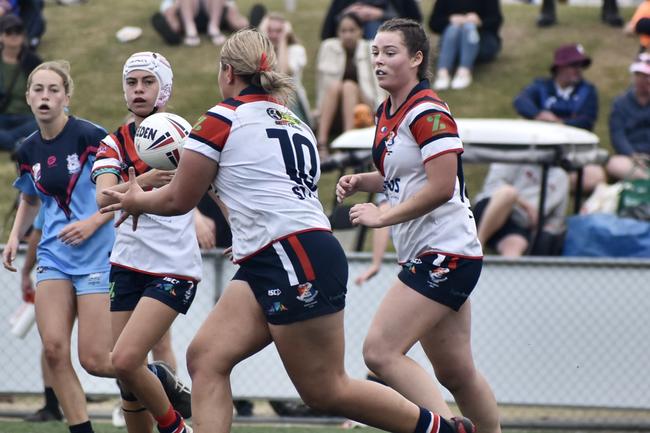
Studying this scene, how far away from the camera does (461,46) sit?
13.5 m

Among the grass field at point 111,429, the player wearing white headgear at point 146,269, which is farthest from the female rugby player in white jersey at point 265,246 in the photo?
the grass field at point 111,429

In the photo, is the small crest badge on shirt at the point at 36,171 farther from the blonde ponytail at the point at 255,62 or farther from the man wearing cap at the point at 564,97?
the man wearing cap at the point at 564,97

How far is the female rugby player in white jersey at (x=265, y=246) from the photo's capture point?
4.77 metres

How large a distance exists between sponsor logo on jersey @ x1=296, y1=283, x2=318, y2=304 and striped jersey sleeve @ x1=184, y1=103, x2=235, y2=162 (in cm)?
62

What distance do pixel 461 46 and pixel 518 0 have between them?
20.0 ft

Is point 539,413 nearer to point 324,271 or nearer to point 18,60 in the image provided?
point 324,271

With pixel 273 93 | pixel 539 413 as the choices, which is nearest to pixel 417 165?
pixel 273 93

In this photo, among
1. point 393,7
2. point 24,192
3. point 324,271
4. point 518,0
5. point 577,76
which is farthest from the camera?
point 518,0

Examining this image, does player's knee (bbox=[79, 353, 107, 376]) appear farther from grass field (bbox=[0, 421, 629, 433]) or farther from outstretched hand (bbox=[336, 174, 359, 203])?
outstretched hand (bbox=[336, 174, 359, 203])

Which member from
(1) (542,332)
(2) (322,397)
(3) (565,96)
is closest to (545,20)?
(3) (565,96)

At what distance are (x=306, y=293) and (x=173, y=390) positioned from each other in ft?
5.13

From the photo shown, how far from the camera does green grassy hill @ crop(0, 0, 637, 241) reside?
1366 centimetres

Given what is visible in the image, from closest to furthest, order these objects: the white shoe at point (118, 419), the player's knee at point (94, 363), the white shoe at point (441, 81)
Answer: the player's knee at point (94, 363), the white shoe at point (118, 419), the white shoe at point (441, 81)

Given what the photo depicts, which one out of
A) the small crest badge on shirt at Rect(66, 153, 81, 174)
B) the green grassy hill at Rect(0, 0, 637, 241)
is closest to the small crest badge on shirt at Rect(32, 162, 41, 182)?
the small crest badge on shirt at Rect(66, 153, 81, 174)
